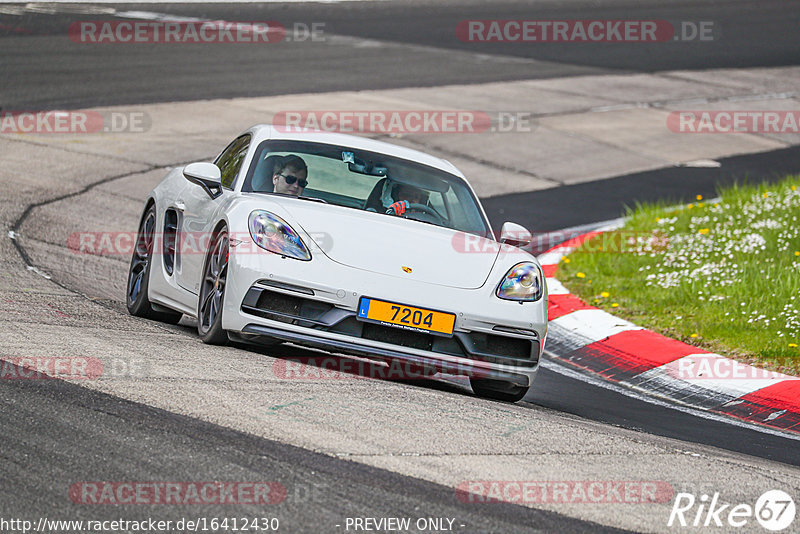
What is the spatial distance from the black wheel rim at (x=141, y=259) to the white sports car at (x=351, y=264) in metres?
0.15

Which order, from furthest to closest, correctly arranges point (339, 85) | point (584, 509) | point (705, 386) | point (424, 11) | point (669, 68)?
point (424, 11)
point (669, 68)
point (339, 85)
point (705, 386)
point (584, 509)

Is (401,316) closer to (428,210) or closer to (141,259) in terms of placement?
(428,210)

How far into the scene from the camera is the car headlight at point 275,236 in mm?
6445

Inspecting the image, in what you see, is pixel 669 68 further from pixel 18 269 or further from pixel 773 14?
pixel 18 269

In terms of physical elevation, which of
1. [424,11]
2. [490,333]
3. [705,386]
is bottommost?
[705,386]

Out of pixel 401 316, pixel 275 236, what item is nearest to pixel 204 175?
pixel 275 236

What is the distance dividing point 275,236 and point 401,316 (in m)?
0.82

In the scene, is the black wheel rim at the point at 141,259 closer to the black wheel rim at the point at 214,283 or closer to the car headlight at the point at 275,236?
the black wheel rim at the point at 214,283

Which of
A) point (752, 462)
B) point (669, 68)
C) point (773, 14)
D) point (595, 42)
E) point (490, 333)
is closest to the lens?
point (752, 462)

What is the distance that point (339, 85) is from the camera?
18.9 metres

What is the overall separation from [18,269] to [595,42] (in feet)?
63.3

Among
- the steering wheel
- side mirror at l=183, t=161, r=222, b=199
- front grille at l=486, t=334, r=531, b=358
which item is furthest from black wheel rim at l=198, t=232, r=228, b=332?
front grille at l=486, t=334, r=531, b=358

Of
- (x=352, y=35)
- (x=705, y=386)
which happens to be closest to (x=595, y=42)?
(x=352, y=35)

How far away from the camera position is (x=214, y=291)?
6.70 m
